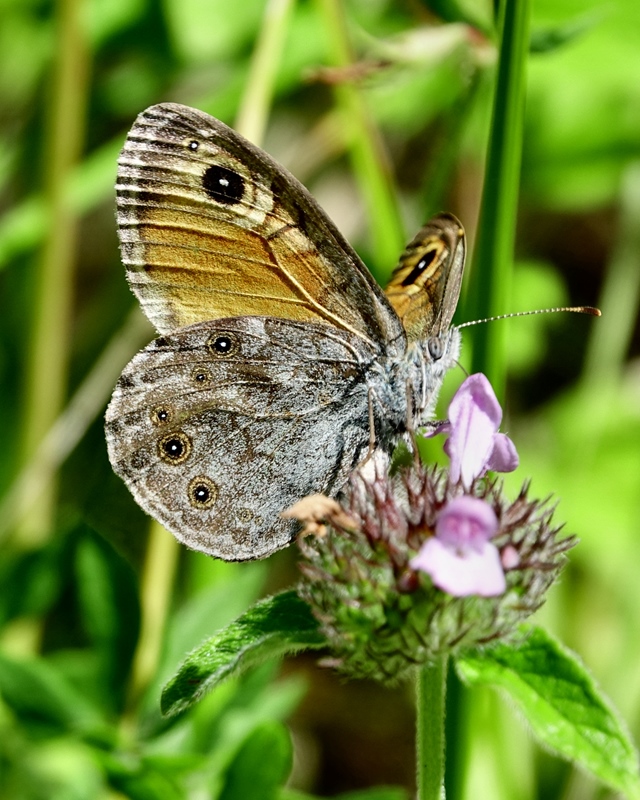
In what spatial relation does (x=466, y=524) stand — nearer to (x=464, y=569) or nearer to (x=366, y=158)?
(x=464, y=569)

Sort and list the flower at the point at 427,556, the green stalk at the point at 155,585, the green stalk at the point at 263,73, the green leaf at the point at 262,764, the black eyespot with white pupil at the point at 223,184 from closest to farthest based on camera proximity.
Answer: the flower at the point at 427,556 < the green leaf at the point at 262,764 < the black eyespot with white pupil at the point at 223,184 < the green stalk at the point at 155,585 < the green stalk at the point at 263,73

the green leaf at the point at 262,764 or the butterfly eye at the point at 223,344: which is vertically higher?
the butterfly eye at the point at 223,344

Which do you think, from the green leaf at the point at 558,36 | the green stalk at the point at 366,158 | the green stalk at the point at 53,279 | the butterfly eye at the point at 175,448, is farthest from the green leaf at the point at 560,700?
the green stalk at the point at 53,279

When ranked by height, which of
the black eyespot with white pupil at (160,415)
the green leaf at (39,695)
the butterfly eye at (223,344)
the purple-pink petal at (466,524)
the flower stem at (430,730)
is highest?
the butterfly eye at (223,344)

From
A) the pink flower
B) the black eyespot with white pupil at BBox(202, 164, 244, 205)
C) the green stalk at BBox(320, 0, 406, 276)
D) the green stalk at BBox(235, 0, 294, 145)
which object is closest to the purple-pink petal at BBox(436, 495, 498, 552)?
the pink flower

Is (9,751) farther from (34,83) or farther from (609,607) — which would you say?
(34,83)

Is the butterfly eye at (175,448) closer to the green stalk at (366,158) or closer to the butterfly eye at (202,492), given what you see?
the butterfly eye at (202,492)
